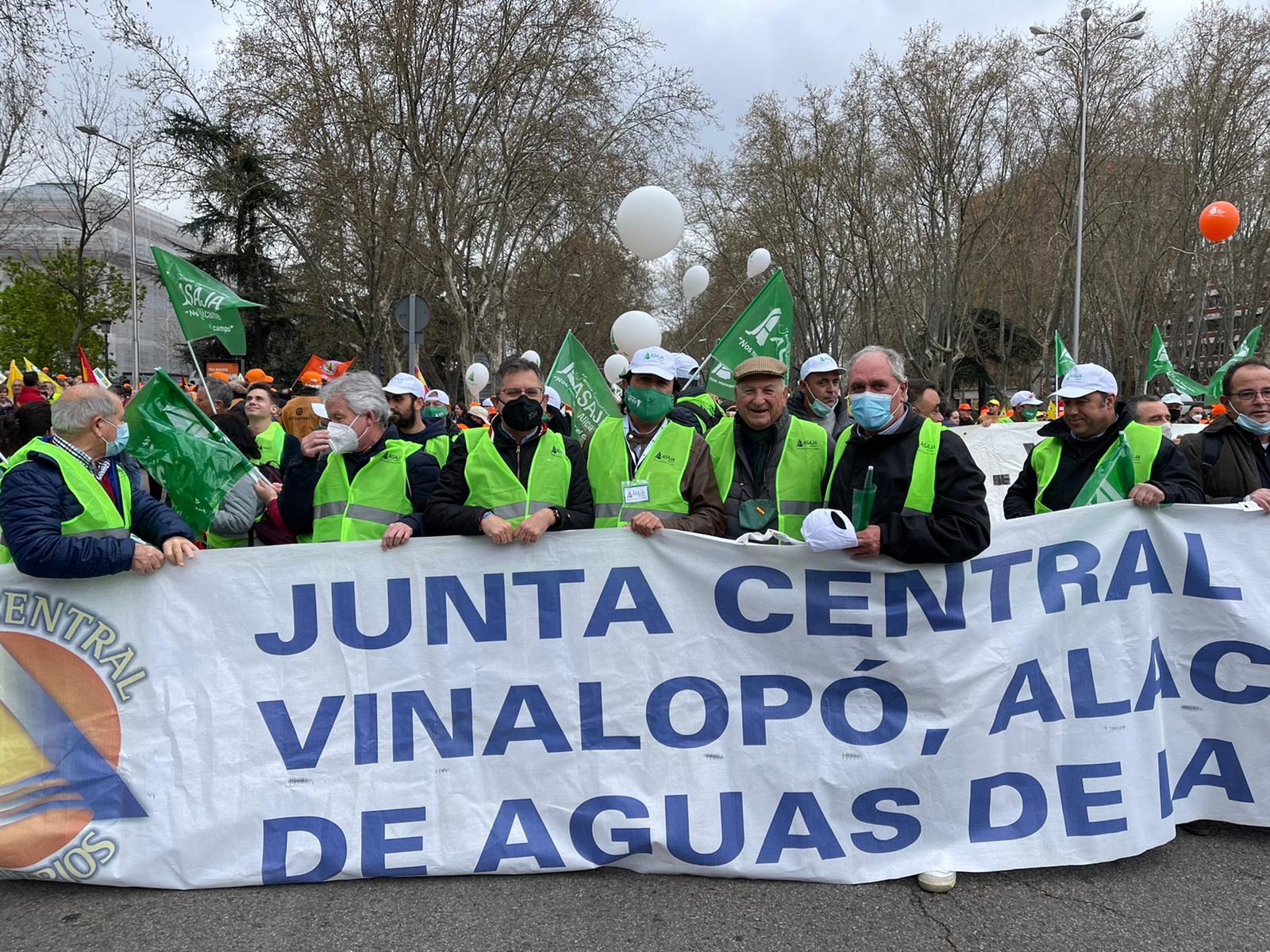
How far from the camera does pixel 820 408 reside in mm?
5336

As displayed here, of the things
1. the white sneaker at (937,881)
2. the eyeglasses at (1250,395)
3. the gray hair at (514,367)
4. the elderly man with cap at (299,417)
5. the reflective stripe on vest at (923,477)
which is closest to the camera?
the white sneaker at (937,881)

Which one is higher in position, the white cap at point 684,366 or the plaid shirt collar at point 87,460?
the white cap at point 684,366

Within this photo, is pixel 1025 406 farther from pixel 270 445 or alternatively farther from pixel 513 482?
pixel 513 482

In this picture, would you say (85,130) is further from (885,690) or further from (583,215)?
(885,690)

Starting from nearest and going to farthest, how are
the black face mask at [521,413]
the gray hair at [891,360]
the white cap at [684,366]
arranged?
the gray hair at [891,360] → the black face mask at [521,413] → the white cap at [684,366]

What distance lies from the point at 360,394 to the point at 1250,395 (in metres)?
4.07

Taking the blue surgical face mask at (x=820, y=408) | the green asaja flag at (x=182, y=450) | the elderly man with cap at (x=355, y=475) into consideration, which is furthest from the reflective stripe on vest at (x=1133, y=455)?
the green asaja flag at (x=182, y=450)

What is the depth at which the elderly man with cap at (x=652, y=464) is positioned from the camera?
383cm

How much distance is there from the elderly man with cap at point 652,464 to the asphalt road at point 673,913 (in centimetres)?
140

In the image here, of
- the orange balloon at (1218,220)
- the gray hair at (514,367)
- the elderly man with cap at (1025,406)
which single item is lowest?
the elderly man with cap at (1025,406)

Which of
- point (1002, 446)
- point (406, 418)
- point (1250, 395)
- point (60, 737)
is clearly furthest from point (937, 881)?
point (1002, 446)

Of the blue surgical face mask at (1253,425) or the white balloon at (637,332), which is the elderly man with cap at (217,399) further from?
the blue surgical face mask at (1253,425)

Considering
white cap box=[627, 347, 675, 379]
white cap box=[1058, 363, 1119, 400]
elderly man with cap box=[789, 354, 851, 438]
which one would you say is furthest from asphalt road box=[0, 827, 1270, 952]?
elderly man with cap box=[789, 354, 851, 438]

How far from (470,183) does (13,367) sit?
10686 mm
